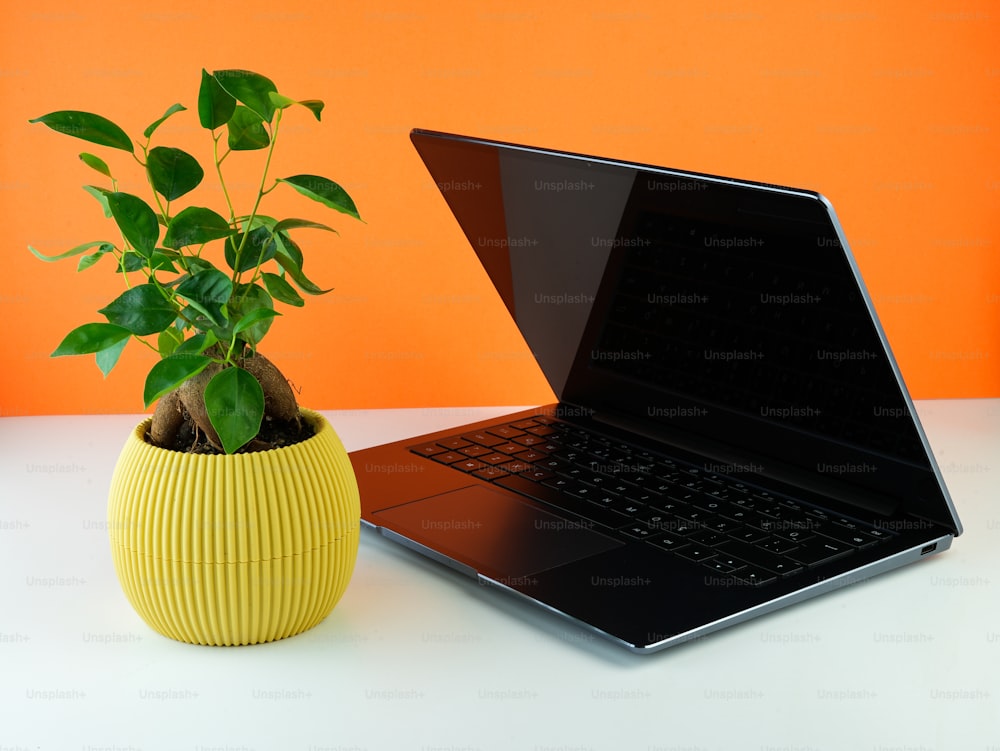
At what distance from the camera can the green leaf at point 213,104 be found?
0.85 m

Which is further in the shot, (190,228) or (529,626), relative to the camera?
(529,626)

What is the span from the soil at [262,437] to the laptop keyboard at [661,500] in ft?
0.98

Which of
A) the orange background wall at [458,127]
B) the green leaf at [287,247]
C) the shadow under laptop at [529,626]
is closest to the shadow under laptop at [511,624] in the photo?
the shadow under laptop at [529,626]

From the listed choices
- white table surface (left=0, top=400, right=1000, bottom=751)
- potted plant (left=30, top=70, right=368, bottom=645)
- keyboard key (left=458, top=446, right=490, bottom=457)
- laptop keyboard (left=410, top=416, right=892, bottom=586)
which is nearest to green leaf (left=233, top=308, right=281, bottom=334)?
potted plant (left=30, top=70, right=368, bottom=645)

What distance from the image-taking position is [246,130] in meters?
0.88

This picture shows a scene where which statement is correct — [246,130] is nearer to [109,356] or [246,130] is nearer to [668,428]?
[109,356]

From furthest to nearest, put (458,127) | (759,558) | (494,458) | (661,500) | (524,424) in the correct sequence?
1. (458,127)
2. (524,424)
3. (494,458)
4. (661,500)
5. (759,558)

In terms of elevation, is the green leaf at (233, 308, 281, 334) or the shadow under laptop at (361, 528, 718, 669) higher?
the green leaf at (233, 308, 281, 334)

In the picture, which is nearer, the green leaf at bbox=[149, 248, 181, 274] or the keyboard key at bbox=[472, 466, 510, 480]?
the green leaf at bbox=[149, 248, 181, 274]

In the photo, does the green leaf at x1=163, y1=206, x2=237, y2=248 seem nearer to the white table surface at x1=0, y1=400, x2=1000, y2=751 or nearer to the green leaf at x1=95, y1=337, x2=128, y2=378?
the green leaf at x1=95, y1=337, x2=128, y2=378

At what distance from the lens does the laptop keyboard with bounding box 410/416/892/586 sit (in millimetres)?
1004

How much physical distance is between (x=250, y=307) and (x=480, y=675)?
335mm

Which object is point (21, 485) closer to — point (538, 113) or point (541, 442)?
point (541, 442)

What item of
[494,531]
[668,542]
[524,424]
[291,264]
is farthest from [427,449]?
[291,264]
